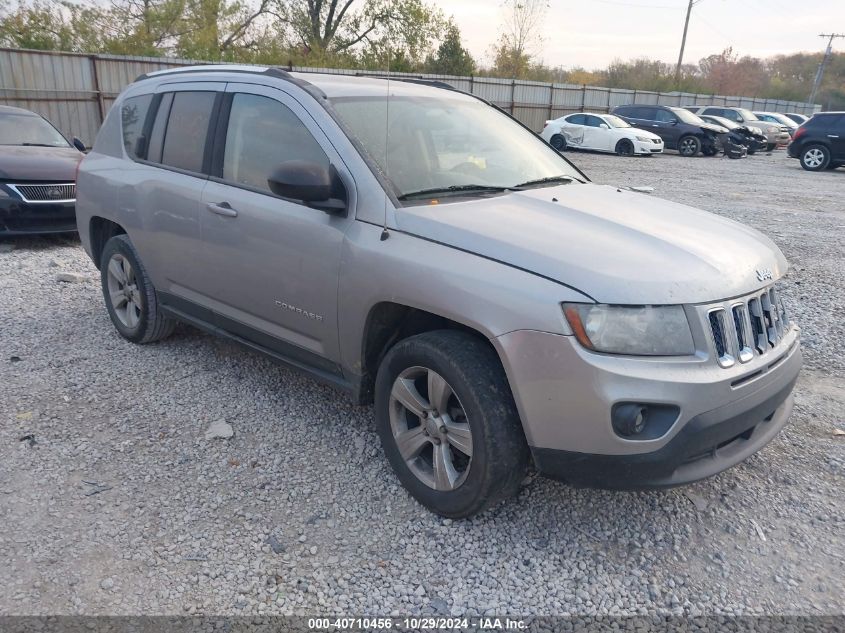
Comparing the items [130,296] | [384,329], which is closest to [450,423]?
Result: [384,329]

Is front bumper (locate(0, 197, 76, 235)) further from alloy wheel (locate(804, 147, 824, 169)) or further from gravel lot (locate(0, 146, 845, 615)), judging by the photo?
alloy wheel (locate(804, 147, 824, 169))

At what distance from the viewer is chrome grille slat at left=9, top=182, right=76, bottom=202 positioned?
7.71 metres

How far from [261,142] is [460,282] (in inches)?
65.9

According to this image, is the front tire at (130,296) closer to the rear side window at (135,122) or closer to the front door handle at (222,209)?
the rear side window at (135,122)

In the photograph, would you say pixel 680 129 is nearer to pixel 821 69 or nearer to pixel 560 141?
pixel 560 141

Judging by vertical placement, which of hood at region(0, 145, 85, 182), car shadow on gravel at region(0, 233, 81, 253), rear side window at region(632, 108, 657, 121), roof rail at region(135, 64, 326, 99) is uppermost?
roof rail at region(135, 64, 326, 99)

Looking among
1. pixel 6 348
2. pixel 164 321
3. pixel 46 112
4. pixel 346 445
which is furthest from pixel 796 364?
→ pixel 46 112

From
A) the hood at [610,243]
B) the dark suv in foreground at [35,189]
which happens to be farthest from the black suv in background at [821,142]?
the dark suv in foreground at [35,189]

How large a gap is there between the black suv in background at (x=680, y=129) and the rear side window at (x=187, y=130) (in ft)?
74.0

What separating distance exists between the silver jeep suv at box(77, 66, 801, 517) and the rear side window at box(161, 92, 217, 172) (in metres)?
0.02

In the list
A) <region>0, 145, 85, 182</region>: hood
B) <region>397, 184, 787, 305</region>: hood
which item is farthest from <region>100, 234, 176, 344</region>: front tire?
<region>0, 145, 85, 182</region>: hood

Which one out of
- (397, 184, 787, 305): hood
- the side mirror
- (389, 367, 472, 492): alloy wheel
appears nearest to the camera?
A: (397, 184, 787, 305): hood

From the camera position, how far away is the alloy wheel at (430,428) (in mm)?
2861

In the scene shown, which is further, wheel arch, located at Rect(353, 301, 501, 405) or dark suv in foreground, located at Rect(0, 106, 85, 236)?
dark suv in foreground, located at Rect(0, 106, 85, 236)
